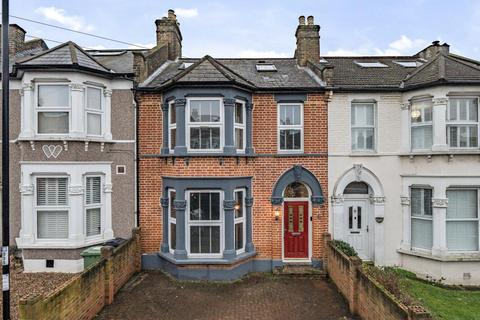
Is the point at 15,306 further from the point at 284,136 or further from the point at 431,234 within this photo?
the point at 431,234

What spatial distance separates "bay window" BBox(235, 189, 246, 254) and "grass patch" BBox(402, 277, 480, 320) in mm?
5243

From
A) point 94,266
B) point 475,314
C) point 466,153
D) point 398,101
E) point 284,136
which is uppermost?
point 398,101

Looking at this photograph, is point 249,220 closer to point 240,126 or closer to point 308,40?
point 240,126

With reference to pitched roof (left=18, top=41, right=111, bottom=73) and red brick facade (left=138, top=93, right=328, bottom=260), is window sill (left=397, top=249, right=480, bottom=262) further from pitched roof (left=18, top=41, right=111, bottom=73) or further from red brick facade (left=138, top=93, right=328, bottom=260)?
pitched roof (left=18, top=41, right=111, bottom=73)

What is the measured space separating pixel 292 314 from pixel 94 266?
516cm

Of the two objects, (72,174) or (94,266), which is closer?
(94,266)

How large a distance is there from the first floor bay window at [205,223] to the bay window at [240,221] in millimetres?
632

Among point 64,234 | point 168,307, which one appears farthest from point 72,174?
point 168,307

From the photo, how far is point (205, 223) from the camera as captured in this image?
9859 millimetres

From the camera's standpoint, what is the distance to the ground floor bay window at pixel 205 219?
973cm

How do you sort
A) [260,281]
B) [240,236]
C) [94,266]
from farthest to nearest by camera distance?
[240,236], [260,281], [94,266]

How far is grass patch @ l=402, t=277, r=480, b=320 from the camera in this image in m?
7.51

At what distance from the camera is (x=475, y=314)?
7.63m

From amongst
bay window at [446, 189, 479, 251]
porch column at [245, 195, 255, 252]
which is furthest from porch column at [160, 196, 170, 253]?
bay window at [446, 189, 479, 251]
